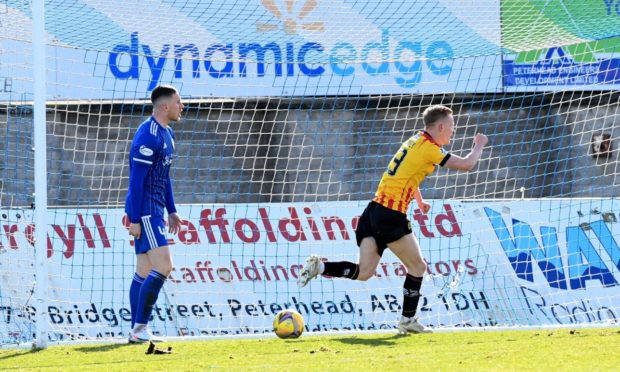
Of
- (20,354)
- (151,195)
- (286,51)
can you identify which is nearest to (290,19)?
(286,51)

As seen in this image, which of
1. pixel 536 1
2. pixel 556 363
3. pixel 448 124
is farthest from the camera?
pixel 536 1

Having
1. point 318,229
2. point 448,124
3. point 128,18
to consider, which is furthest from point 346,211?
point 448,124

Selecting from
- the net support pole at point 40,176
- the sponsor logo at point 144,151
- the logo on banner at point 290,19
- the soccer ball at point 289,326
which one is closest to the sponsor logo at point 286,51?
the logo on banner at point 290,19

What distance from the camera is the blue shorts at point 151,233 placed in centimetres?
726

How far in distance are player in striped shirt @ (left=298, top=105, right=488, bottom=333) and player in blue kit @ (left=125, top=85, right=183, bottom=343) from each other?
1049mm

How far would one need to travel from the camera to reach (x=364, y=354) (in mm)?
6445

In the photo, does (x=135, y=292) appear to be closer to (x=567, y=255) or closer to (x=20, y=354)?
(x=20, y=354)

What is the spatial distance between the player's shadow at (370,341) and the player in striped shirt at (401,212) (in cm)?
44

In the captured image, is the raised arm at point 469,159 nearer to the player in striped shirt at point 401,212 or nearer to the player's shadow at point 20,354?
the player in striped shirt at point 401,212

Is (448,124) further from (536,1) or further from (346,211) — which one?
(536,1)

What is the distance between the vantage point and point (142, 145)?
7.18 meters

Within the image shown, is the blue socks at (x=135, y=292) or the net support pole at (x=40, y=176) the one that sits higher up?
the net support pole at (x=40, y=176)

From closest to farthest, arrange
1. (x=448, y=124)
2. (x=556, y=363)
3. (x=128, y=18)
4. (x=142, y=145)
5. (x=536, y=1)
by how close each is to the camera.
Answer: (x=556, y=363)
(x=142, y=145)
(x=448, y=124)
(x=128, y=18)
(x=536, y=1)

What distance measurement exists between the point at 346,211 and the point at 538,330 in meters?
3.78
